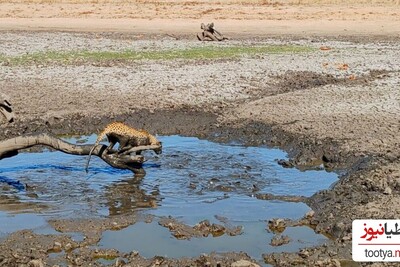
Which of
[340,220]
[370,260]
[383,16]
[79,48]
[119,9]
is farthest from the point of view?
[119,9]

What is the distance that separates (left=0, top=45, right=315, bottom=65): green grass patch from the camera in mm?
19953

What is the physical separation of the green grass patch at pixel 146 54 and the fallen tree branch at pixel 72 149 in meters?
8.98

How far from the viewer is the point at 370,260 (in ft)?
25.1

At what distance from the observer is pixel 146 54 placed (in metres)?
21.2

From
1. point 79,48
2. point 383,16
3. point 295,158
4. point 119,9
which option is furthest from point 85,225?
point 119,9

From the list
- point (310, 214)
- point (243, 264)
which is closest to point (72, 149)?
point (310, 214)

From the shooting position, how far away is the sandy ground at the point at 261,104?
A: 360 inches

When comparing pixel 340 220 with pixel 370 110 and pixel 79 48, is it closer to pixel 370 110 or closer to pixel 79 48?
pixel 370 110

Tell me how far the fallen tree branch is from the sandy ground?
172cm

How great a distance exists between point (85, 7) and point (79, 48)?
14.3 metres

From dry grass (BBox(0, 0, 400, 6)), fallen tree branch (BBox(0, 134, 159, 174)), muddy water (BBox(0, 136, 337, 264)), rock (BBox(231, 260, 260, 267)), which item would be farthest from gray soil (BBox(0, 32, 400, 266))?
dry grass (BBox(0, 0, 400, 6))

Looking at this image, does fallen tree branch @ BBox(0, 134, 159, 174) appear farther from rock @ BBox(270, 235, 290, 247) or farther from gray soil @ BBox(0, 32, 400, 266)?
rock @ BBox(270, 235, 290, 247)

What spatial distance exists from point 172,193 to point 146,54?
11.2m

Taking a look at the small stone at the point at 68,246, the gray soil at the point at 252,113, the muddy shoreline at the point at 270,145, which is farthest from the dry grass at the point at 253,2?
the small stone at the point at 68,246
